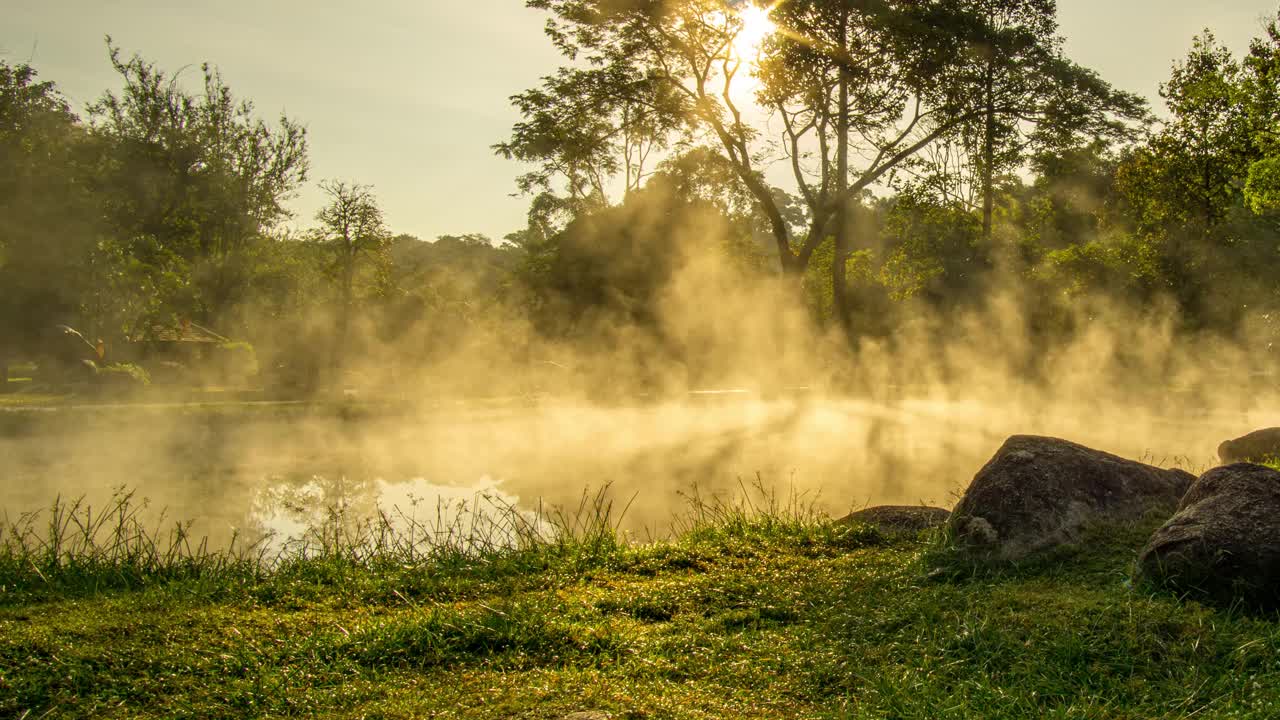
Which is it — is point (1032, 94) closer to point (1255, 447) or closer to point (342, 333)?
point (1255, 447)

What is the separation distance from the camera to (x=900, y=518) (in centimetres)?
555

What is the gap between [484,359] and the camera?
78.1 ft

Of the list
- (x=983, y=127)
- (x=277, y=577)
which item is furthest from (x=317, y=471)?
(x=983, y=127)

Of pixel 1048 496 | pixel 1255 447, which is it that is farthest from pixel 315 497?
pixel 1255 447

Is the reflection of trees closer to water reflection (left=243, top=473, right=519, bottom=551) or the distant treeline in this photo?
water reflection (left=243, top=473, right=519, bottom=551)

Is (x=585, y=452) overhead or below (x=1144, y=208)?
below

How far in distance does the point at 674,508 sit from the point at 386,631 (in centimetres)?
463

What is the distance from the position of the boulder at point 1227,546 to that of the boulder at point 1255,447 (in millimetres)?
5853

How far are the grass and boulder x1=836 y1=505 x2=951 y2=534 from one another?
76cm

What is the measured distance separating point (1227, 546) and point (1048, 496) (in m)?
1.00

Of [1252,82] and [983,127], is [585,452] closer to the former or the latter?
[983,127]

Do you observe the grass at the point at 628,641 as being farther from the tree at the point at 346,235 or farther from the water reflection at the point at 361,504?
the tree at the point at 346,235

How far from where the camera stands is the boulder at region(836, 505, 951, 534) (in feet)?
17.4

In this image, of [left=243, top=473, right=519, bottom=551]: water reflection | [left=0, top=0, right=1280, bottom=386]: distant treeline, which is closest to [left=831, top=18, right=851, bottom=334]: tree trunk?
[left=0, top=0, right=1280, bottom=386]: distant treeline
